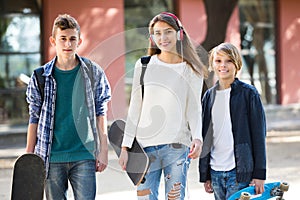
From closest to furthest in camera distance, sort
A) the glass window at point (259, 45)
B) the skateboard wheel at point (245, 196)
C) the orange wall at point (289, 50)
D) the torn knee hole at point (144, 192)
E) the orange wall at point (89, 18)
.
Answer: the skateboard wheel at point (245, 196) < the torn knee hole at point (144, 192) < the orange wall at point (89, 18) < the glass window at point (259, 45) < the orange wall at point (289, 50)

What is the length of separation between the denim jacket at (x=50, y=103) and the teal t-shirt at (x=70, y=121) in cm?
3

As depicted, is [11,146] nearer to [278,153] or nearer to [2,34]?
[2,34]

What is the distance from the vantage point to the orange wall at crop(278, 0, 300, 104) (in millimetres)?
15859

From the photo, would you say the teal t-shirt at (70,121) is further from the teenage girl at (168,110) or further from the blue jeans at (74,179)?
the teenage girl at (168,110)

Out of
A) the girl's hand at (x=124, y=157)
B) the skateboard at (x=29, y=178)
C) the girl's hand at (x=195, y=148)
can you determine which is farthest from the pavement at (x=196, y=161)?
the skateboard at (x=29, y=178)

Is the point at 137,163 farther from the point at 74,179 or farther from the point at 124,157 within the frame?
the point at 74,179

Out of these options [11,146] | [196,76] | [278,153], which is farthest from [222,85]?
[11,146]

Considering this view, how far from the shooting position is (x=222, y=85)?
4.04 metres

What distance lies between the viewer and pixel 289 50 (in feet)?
52.6

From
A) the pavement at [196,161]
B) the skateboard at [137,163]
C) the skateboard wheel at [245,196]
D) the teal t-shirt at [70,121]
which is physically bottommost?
the pavement at [196,161]

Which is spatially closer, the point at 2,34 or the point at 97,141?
the point at 97,141

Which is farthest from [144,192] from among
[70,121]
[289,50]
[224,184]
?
[289,50]

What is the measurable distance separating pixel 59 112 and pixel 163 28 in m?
0.85

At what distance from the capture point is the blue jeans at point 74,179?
12.4 ft
